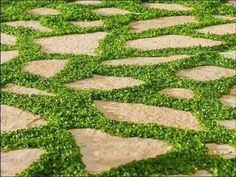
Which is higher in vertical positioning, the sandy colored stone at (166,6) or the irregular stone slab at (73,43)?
the sandy colored stone at (166,6)

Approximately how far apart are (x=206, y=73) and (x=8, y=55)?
57.3 inches

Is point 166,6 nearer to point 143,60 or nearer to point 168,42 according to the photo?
point 168,42

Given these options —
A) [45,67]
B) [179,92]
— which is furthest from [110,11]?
[179,92]

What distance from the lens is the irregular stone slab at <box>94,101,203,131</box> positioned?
3.55 m

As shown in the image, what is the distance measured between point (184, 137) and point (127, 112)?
0.45m

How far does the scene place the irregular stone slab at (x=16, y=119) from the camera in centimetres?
Result: 349

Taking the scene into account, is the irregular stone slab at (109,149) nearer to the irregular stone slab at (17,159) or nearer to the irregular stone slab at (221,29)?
the irregular stone slab at (17,159)

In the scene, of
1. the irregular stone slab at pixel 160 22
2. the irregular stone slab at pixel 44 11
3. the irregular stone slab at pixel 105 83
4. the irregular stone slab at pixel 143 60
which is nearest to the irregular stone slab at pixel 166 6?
the irregular stone slab at pixel 160 22

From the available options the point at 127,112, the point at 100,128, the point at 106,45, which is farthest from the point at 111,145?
the point at 106,45

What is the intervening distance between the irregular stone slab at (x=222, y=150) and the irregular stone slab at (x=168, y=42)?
164 cm

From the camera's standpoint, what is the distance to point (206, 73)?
169 inches

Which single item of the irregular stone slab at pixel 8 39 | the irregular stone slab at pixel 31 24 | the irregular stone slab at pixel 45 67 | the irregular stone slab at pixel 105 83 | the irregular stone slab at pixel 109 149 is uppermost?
the irregular stone slab at pixel 31 24

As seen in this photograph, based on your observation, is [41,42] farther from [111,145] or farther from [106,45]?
[111,145]

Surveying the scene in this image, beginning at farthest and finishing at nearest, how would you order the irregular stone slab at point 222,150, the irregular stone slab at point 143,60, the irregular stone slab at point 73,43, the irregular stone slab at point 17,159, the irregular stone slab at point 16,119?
1. the irregular stone slab at point 73,43
2. the irregular stone slab at point 143,60
3. the irregular stone slab at point 16,119
4. the irregular stone slab at point 222,150
5. the irregular stone slab at point 17,159
